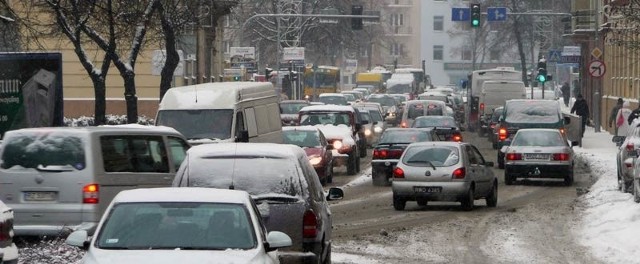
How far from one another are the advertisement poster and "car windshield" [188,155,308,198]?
567 inches

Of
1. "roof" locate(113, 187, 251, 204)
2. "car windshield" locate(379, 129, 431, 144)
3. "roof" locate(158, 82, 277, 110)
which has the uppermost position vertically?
"roof" locate(158, 82, 277, 110)

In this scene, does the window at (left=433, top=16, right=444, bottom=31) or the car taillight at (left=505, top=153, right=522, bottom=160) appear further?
the window at (left=433, top=16, right=444, bottom=31)

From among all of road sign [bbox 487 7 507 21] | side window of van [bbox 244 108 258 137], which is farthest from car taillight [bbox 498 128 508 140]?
road sign [bbox 487 7 507 21]

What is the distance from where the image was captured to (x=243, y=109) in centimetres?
2786

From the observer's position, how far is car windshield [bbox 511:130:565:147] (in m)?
34.5

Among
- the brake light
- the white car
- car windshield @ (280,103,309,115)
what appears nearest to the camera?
the white car

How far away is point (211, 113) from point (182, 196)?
53.6 feet

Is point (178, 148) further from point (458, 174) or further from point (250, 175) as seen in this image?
point (458, 174)

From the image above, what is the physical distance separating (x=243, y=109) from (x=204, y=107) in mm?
771

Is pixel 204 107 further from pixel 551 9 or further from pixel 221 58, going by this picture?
pixel 551 9

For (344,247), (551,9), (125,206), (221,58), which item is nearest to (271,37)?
(221,58)

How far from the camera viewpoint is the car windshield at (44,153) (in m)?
17.9

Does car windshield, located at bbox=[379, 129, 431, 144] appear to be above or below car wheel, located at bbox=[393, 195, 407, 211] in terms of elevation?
above

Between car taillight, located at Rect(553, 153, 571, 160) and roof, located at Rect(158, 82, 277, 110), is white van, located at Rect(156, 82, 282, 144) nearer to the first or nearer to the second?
roof, located at Rect(158, 82, 277, 110)
